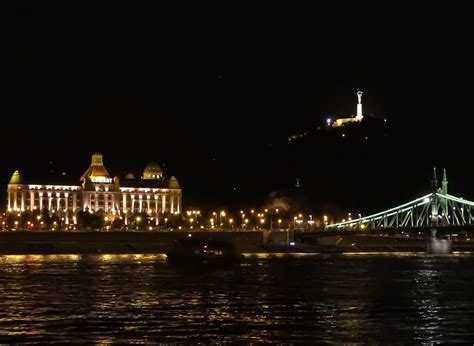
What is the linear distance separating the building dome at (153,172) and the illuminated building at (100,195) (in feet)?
14.6

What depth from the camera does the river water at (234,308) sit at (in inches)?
894

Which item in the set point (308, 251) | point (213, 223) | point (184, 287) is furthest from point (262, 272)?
point (213, 223)

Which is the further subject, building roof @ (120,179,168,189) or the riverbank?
building roof @ (120,179,168,189)

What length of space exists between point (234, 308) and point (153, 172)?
5198 inches

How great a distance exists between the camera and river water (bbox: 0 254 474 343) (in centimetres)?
2270

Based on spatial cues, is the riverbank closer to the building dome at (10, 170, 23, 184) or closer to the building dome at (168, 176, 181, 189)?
the building dome at (10, 170, 23, 184)

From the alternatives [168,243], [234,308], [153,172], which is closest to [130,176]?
[153,172]

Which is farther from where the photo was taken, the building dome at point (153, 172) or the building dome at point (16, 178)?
the building dome at point (153, 172)

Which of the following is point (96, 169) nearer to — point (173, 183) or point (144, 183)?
point (144, 183)

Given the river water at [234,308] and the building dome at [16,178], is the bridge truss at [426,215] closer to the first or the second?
the building dome at [16,178]

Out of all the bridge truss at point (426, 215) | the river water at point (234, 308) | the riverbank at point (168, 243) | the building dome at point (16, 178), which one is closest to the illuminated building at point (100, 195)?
the building dome at point (16, 178)

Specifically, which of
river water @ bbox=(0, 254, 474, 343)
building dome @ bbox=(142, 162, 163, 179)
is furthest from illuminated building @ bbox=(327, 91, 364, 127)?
river water @ bbox=(0, 254, 474, 343)

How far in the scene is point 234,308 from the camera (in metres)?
28.7

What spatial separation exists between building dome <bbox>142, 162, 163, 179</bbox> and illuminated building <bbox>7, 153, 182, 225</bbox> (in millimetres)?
4462
